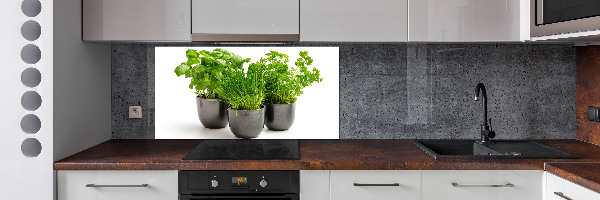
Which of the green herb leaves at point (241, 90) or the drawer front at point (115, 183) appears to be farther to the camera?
Answer: the green herb leaves at point (241, 90)

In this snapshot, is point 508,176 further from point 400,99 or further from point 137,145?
point 137,145

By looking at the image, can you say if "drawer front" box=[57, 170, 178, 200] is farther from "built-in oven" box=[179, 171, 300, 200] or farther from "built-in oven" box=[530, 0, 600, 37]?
"built-in oven" box=[530, 0, 600, 37]

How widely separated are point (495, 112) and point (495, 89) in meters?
0.12

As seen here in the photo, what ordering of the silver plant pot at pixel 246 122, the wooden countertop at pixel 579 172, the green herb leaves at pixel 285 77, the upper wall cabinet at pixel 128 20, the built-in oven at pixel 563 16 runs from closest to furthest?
the wooden countertop at pixel 579 172 → the built-in oven at pixel 563 16 → the upper wall cabinet at pixel 128 20 → the silver plant pot at pixel 246 122 → the green herb leaves at pixel 285 77

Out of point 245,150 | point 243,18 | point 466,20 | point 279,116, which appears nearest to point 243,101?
point 279,116

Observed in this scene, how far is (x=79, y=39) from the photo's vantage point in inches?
90.7

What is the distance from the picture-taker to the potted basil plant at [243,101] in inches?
102

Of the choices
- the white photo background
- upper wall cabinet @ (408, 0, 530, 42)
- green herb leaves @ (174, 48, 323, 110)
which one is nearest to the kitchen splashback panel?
the white photo background

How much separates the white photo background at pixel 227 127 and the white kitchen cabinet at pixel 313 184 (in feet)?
2.19

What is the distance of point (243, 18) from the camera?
2328 millimetres

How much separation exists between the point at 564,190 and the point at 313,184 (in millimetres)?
939
